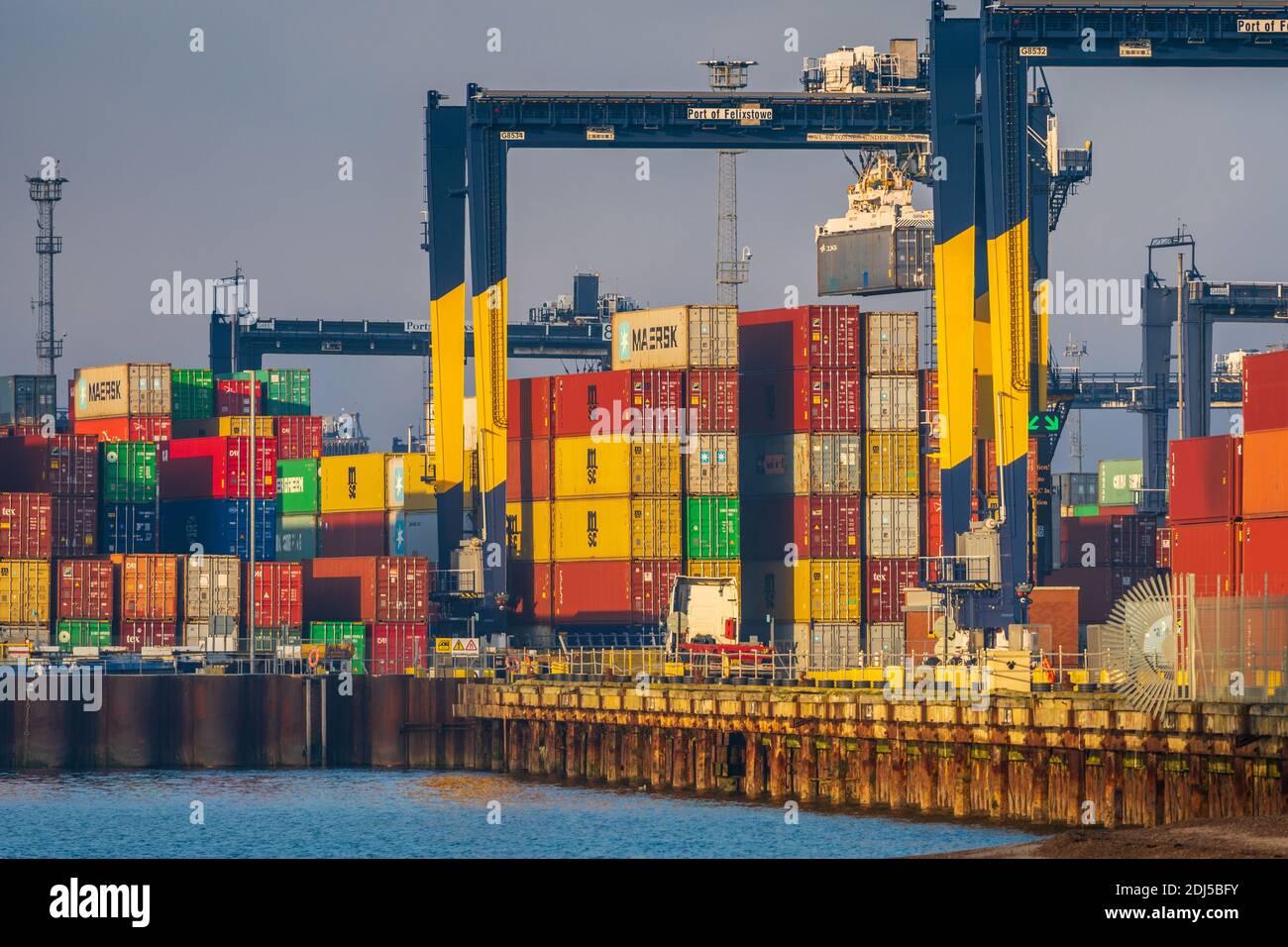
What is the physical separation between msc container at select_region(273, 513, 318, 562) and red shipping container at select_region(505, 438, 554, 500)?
12.5 m

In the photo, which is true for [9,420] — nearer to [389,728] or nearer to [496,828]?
[389,728]

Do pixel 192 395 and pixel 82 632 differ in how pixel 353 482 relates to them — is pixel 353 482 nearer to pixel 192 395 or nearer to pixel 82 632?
pixel 192 395

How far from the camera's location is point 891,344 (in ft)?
262

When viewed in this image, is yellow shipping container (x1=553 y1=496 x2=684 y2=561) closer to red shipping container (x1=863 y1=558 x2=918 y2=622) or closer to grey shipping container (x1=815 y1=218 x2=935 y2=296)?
red shipping container (x1=863 y1=558 x2=918 y2=622)

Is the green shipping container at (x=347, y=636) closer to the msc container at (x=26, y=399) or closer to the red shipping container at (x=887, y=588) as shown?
the red shipping container at (x=887, y=588)

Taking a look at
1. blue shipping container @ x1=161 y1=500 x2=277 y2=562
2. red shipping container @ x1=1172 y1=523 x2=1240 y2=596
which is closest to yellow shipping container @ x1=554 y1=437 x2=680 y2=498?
blue shipping container @ x1=161 y1=500 x2=277 y2=562

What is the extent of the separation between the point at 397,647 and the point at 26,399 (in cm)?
3564

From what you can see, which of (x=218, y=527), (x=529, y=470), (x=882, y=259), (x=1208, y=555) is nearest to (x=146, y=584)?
(x=218, y=527)

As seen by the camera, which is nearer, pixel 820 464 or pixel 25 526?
pixel 820 464

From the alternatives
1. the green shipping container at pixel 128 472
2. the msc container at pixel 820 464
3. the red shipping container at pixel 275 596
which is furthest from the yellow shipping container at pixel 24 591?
the msc container at pixel 820 464
